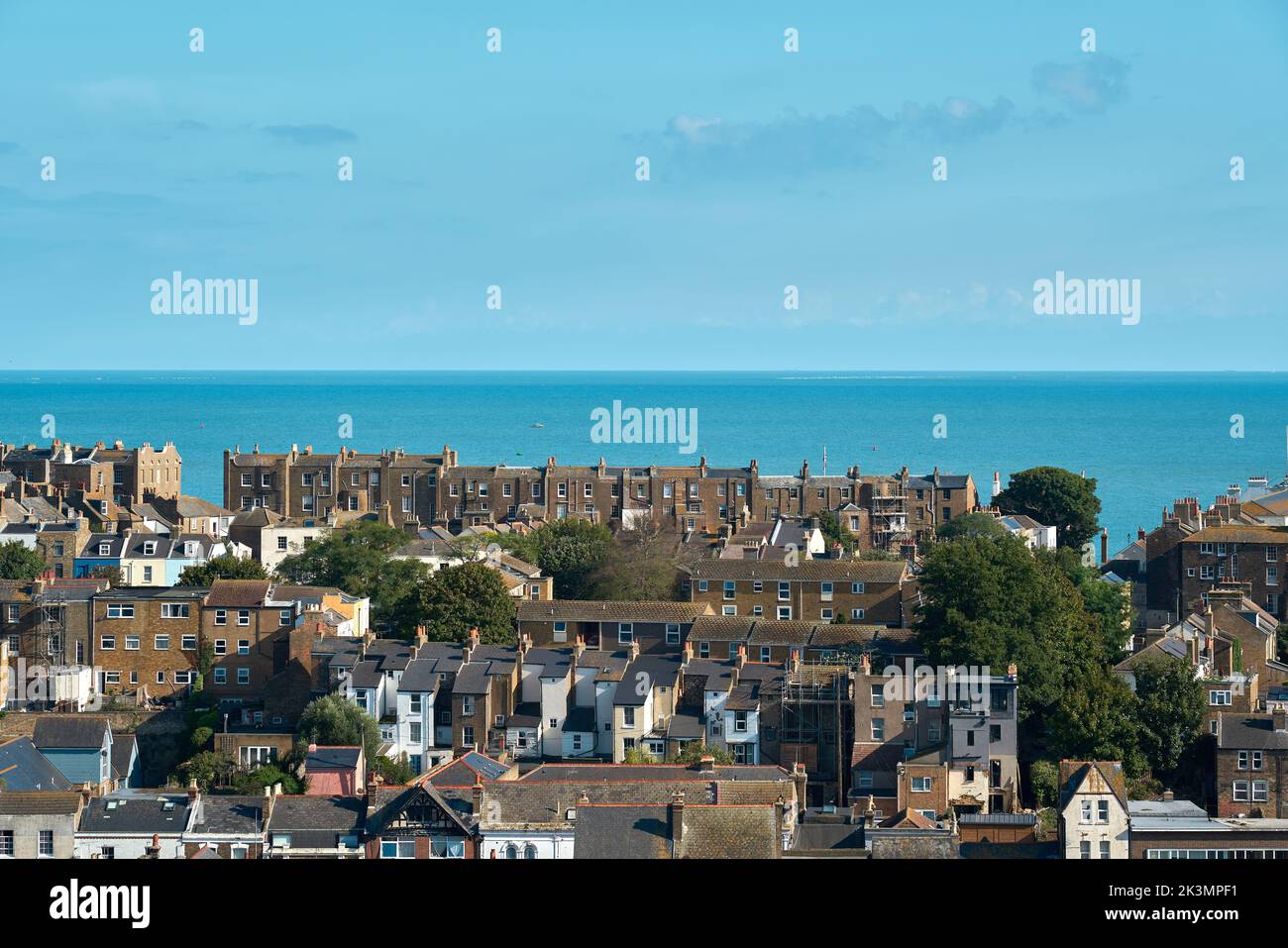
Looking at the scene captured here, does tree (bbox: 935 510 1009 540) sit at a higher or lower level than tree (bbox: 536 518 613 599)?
higher

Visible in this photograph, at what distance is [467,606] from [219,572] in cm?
822

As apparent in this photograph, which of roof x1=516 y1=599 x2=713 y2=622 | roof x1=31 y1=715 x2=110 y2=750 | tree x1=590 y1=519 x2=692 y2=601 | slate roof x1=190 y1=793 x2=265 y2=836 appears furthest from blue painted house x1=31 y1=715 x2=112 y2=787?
tree x1=590 y1=519 x2=692 y2=601

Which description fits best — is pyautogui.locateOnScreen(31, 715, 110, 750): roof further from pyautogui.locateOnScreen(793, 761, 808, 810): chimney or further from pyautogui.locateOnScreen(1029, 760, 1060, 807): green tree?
pyautogui.locateOnScreen(1029, 760, 1060, 807): green tree

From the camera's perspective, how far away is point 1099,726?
108ft

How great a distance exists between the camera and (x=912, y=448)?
523 feet

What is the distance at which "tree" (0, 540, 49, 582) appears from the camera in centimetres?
4938

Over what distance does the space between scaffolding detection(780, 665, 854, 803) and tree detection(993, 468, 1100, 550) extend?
100 feet

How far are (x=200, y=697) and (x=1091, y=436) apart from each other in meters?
146

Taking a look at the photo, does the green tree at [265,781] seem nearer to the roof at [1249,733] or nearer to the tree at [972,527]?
the roof at [1249,733]

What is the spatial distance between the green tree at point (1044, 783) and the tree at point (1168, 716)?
2128 mm

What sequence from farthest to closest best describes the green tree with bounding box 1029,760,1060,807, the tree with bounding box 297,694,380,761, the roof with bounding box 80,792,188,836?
the tree with bounding box 297,694,380,761 < the green tree with bounding box 1029,760,1060,807 < the roof with bounding box 80,792,188,836

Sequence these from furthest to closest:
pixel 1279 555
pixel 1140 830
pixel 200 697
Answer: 1. pixel 1279 555
2. pixel 200 697
3. pixel 1140 830
